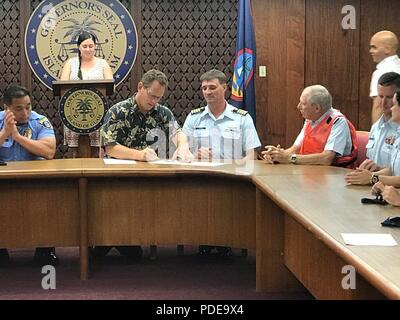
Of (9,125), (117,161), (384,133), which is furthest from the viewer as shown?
(117,161)

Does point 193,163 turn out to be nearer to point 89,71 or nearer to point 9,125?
point 9,125

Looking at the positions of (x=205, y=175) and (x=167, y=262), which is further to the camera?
(x=167, y=262)

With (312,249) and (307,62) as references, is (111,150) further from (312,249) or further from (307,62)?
(307,62)

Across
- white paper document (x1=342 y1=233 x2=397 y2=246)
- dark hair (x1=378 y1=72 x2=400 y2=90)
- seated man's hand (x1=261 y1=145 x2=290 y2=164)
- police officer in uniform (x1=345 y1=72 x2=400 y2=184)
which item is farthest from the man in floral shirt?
white paper document (x1=342 y1=233 x2=397 y2=246)

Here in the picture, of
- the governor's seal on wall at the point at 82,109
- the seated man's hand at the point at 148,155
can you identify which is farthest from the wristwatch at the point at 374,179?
the governor's seal on wall at the point at 82,109

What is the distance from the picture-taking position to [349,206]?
263 centimetres

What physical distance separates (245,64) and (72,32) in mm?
1825

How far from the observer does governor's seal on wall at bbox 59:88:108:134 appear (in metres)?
4.94

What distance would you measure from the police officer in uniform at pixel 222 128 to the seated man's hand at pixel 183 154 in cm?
13

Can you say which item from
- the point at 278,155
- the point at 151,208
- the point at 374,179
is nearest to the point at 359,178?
the point at 374,179

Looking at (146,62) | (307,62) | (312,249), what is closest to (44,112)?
(146,62)

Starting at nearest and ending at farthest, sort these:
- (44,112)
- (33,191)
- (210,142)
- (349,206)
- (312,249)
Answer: (349,206) < (312,249) < (33,191) < (210,142) < (44,112)

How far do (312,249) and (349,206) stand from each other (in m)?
0.39

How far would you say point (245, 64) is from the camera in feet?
21.1
